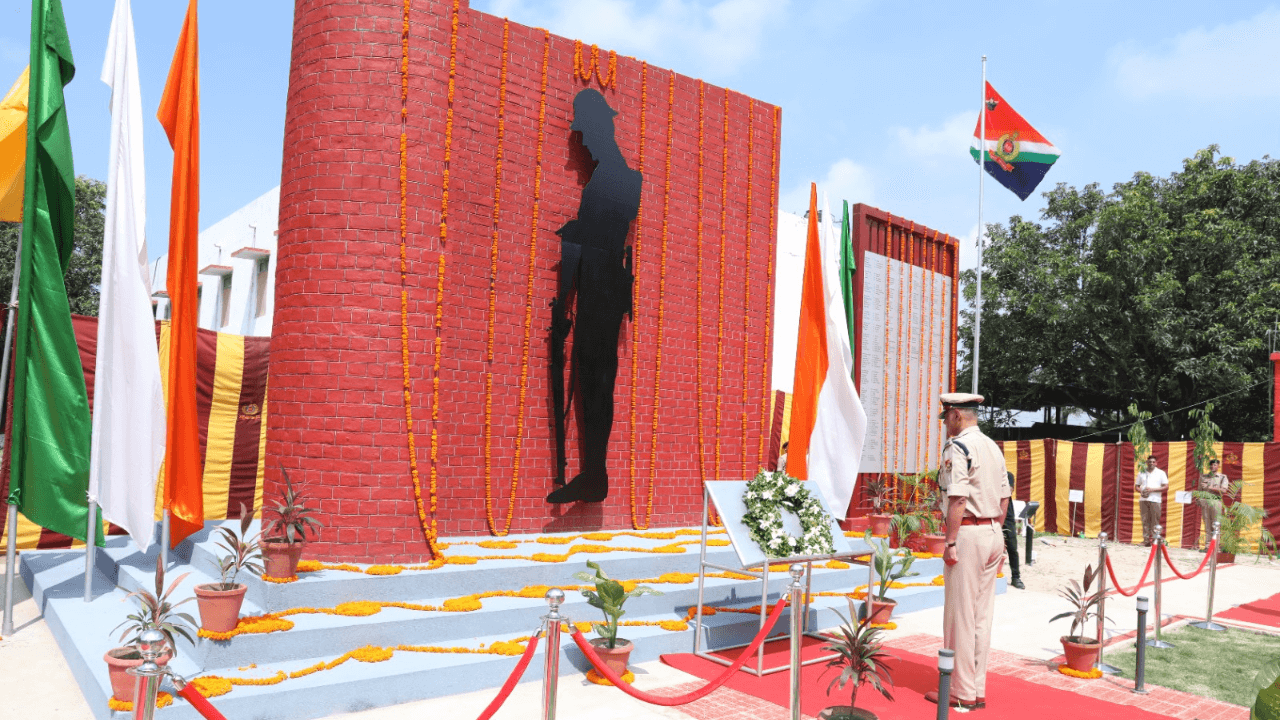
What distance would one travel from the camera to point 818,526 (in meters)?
6.96

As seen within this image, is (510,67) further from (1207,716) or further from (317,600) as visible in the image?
(1207,716)

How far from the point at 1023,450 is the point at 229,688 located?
1754 centimetres

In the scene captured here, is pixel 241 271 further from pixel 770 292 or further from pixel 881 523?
pixel 881 523

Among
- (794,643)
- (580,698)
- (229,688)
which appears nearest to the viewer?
(794,643)

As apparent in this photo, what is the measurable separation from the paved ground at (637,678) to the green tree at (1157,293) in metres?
15.4

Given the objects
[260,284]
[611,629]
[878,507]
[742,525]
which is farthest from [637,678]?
[260,284]

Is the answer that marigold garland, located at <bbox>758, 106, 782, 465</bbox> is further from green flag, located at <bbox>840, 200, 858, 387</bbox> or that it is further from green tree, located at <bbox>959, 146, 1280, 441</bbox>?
green tree, located at <bbox>959, 146, 1280, 441</bbox>

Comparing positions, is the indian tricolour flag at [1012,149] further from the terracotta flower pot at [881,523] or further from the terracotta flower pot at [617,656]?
the terracotta flower pot at [617,656]

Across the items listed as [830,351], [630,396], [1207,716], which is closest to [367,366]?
[630,396]

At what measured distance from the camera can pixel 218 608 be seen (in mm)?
5230

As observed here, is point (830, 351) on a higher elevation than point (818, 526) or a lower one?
higher

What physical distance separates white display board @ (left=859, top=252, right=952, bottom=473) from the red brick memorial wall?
2.16 m

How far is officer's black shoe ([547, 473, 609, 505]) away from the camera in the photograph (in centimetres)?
857

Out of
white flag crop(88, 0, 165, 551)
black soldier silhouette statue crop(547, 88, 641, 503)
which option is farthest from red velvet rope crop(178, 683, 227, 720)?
black soldier silhouette statue crop(547, 88, 641, 503)
